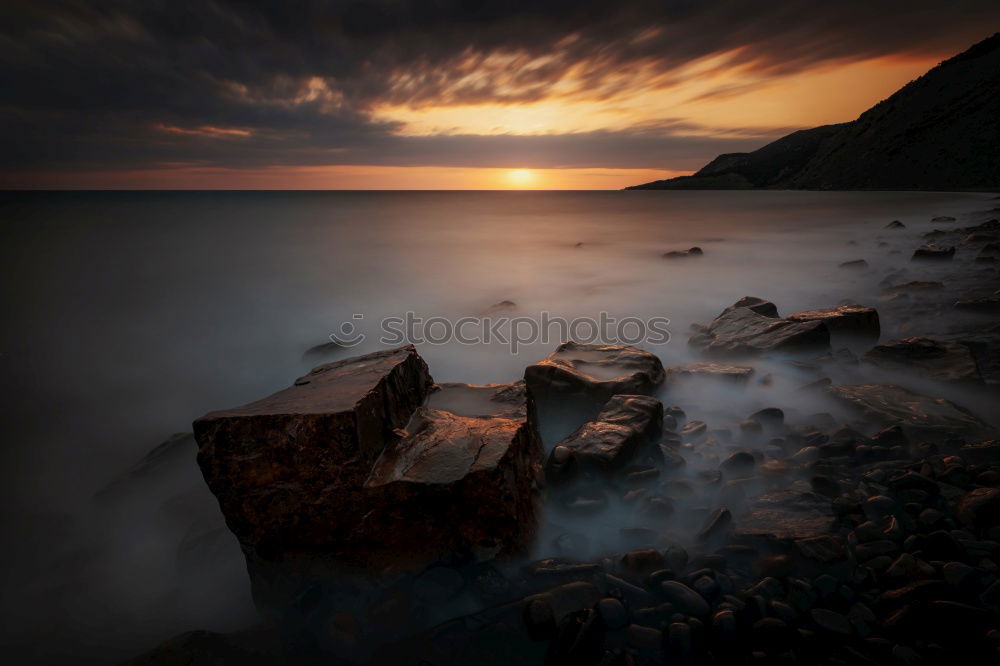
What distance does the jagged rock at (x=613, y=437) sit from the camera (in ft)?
11.0

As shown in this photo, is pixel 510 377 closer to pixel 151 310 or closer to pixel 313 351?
pixel 313 351

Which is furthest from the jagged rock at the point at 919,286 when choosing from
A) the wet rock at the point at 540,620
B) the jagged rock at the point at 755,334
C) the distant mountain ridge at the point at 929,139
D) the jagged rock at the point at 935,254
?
the distant mountain ridge at the point at 929,139

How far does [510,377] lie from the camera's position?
6.14 metres

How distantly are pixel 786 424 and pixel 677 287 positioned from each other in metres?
7.83

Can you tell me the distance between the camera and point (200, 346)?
30.1 ft

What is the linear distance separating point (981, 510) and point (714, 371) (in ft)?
8.63

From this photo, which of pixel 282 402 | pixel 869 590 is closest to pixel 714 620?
pixel 869 590

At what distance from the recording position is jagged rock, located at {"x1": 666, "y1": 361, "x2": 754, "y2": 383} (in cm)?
493

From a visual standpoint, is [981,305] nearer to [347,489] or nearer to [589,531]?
[589,531]

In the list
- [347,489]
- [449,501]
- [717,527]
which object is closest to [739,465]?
[717,527]

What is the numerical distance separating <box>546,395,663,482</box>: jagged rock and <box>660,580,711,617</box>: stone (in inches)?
39.1

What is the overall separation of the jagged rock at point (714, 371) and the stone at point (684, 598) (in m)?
2.98

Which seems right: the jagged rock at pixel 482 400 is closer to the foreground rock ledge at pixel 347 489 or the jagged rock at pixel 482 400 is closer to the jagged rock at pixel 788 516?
the foreground rock ledge at pixel 347 489

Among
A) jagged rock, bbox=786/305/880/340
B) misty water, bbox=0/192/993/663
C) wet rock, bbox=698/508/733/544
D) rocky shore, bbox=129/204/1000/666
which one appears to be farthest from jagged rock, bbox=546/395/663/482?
jagged rock, bbox=786/305/880/340
